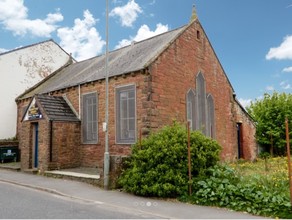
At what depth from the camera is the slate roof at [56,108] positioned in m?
16.5

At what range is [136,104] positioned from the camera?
14.7 metres

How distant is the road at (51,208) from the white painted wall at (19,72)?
13829 mm

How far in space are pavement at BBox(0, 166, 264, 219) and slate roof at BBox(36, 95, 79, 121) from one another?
3.98 meters

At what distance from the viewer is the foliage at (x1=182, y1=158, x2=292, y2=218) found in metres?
7.93

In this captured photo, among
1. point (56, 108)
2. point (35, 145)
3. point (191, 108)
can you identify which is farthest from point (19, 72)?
point (191, 108)

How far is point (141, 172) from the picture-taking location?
1041 centimetres

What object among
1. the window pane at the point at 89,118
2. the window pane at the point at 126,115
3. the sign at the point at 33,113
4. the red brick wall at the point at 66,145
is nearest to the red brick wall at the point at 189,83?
the window pane at the point at 126,115

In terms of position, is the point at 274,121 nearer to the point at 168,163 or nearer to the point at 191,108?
the point at 191,108

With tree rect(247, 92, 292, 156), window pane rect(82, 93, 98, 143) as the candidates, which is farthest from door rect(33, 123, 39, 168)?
tree rect(247, 92, 292, 156)

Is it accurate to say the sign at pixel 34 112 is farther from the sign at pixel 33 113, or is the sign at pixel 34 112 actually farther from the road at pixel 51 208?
the road at pixel 51 208

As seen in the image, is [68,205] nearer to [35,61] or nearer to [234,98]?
[234,98]

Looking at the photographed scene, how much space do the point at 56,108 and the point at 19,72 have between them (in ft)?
28.9

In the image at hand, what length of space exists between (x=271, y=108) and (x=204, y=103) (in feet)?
30.6

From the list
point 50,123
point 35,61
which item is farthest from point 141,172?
point 35,61
